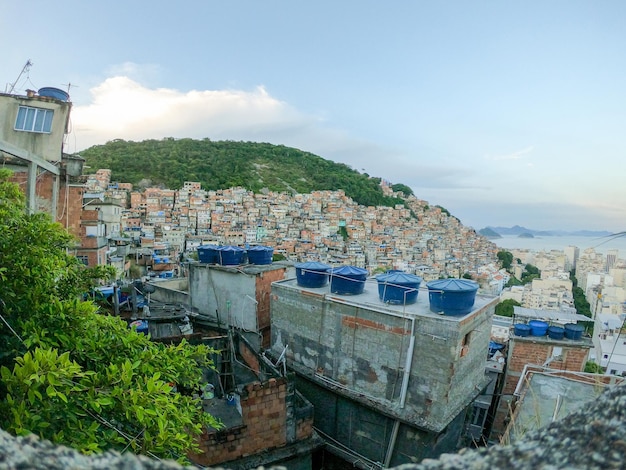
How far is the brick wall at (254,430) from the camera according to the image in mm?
6562

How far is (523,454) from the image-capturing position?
1484 millimetres

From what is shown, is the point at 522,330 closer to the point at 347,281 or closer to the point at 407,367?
the point at 407,367

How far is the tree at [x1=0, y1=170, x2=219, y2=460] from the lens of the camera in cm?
254

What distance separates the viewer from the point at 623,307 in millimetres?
50531

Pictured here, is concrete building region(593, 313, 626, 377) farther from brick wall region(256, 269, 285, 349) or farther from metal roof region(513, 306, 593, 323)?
brick wall region(256, 269, 285, 349)

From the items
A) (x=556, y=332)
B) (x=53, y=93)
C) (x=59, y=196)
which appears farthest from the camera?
(x=59, y=196)

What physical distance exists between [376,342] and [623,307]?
193 ft

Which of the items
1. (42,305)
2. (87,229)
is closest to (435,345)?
(42,305)

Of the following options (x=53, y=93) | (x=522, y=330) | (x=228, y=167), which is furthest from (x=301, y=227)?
(x=53, y=93)

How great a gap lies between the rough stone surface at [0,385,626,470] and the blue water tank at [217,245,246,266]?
1015 centimetres

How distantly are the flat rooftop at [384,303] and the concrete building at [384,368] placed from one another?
22mm

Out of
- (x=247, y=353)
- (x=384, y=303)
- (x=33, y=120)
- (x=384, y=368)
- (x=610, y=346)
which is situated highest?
(x=33, y=120)

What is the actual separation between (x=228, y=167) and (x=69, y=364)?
113 meters

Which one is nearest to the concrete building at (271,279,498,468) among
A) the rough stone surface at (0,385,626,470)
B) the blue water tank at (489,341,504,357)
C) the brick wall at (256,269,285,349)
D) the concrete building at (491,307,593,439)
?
the brick wall at (256,269,285,349)
